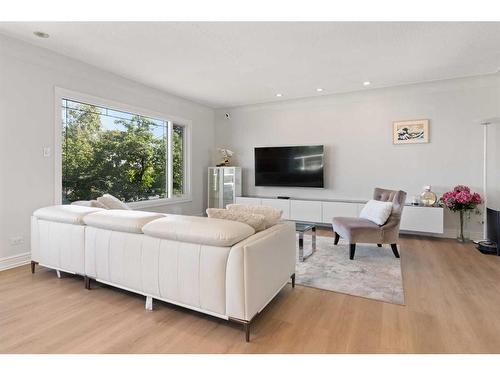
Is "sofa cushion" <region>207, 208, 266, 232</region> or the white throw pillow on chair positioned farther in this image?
the white throw pillow on chair

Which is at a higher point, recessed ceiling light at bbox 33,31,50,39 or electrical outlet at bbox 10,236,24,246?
recessed ceiling light at bbox 33,31,50,39

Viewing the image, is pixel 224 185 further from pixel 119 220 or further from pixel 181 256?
pixel 181 256

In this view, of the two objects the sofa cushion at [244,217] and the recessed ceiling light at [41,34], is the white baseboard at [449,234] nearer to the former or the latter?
the sofa cushion at [244,217]

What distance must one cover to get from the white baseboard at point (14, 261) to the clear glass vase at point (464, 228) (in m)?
5.76

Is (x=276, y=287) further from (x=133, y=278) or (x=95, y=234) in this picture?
(x=95, y=234)

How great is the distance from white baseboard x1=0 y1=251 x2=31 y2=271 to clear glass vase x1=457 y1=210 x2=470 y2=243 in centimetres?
576

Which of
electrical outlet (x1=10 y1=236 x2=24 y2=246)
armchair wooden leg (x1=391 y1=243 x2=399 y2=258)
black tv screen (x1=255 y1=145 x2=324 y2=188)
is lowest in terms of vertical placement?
armchair wooden leg (x1=391 y1=243 x2=399 y2=258)

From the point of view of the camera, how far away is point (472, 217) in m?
4.32

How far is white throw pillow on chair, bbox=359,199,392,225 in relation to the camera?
3408mm

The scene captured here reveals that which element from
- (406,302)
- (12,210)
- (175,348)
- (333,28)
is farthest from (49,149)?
(406,302)

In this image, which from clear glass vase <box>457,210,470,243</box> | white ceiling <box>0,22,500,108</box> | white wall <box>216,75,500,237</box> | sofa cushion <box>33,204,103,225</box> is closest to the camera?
sofa cushion <box>33,204,103,225</box>

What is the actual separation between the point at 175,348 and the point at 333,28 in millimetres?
3015

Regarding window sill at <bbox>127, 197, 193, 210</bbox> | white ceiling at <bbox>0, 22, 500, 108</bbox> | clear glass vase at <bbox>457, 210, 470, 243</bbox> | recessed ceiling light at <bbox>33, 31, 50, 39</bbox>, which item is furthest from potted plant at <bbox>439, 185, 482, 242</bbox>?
recessed ceiling light at <bbox>33, 31, 50, 39</bbox>

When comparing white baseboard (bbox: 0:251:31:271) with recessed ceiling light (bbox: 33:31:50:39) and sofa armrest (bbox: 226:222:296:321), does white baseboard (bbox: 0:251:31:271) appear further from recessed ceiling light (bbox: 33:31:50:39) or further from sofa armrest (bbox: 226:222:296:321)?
sofa armrest (bbox: 226:222:296:321)
